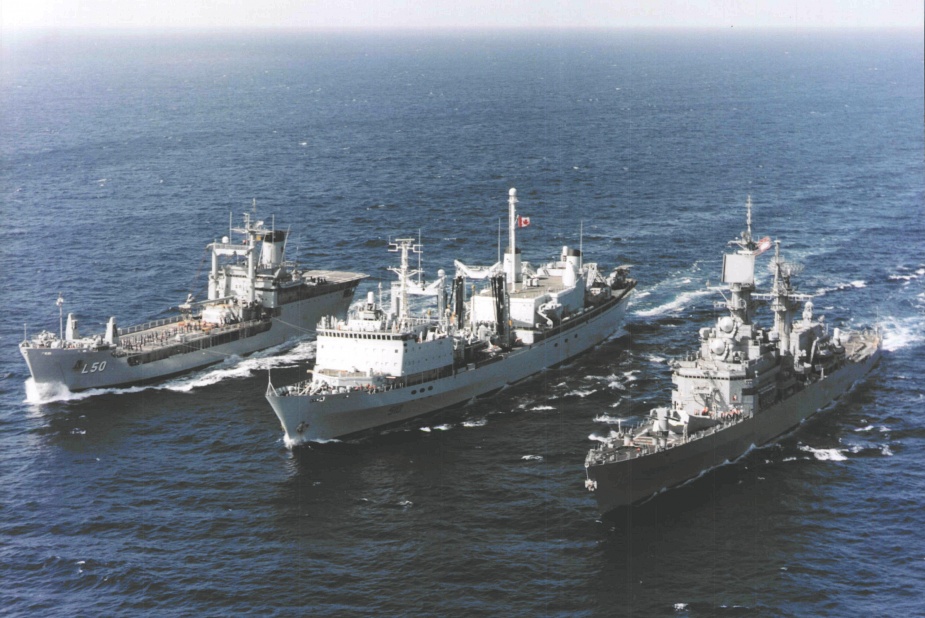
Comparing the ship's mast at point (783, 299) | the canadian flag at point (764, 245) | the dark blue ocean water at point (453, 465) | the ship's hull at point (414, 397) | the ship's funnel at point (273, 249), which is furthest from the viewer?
the ship's funnel at point (273, 249)

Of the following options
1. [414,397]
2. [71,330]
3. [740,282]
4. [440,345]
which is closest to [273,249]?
[71,330]

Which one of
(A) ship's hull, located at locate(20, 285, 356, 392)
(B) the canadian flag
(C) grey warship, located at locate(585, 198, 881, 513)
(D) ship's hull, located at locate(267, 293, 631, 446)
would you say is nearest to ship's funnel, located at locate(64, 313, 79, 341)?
(A) ship's hull, located at locate(20, 285, 356, 392)

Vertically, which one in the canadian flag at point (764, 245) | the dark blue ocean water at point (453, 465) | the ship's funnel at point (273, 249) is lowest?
the dark blue ocean water at point (453, 465)

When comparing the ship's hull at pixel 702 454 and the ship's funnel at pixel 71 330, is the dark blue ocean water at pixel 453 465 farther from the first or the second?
the ship's funnel at pixel 71 330

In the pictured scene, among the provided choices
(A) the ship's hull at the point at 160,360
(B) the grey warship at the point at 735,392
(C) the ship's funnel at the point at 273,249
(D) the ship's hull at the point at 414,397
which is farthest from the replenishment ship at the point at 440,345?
(C) the ship's funnel at the point at 273,249

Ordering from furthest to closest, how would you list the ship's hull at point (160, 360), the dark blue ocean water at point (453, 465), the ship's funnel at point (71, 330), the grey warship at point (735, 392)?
the ship's funnel at point (71, 330), the ship's hull at point (160, 360), the grey warship at point (735, 392), the dark blue ocean water at point (453, 465)

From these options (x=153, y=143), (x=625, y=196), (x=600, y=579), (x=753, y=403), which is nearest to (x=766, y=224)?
(x=625, y=196)

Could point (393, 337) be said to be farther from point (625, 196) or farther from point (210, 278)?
point (625, 196)
